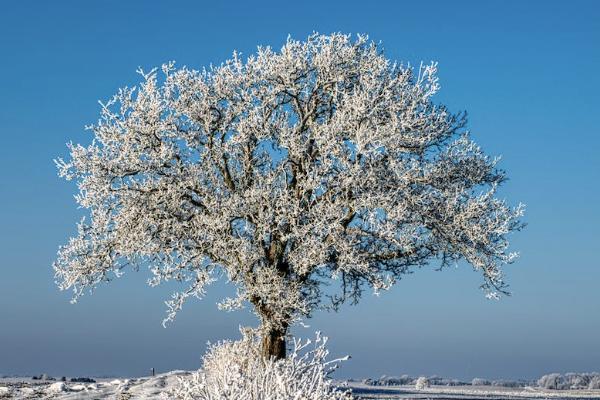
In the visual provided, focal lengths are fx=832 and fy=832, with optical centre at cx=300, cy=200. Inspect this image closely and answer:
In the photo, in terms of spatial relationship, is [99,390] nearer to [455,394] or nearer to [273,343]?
[273,343]

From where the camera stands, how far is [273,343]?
28344 mm

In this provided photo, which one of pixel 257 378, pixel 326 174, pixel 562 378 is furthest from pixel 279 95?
pixel 562 378

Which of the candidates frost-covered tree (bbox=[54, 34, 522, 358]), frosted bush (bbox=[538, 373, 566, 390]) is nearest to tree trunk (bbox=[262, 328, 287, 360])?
frost-covered tree (bbox=[54, 34, 522, 358])

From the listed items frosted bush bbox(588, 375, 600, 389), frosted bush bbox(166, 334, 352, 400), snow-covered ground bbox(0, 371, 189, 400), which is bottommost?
frosted bush bbox(166, 334, 352, 400)

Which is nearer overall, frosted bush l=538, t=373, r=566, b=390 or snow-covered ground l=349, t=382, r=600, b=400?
snow-covered ground l=349, t=382, r=600, b=400

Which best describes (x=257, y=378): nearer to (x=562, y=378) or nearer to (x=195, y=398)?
(x=195, y=398)

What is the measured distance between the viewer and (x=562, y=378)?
4359cm

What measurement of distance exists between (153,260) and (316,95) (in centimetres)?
819

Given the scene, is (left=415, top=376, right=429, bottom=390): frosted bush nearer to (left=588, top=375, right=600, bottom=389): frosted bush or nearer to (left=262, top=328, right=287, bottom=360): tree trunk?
(left=588, top=375, right=600, bottom=389): frosted bush

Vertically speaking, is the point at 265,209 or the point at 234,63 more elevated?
the point at 234,63

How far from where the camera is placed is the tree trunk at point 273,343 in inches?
1109

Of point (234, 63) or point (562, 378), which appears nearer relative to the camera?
point (234, 63)

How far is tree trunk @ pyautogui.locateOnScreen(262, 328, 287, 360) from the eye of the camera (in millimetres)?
28156

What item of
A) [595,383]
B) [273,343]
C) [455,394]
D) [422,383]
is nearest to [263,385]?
[273,343]
